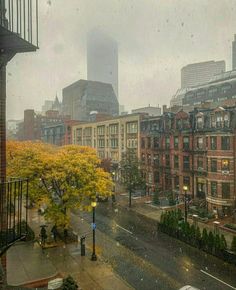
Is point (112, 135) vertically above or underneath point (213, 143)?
above

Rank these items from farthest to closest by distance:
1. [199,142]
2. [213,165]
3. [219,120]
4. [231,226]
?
[199,142]
[219,120]
[213,165]
[231,226]

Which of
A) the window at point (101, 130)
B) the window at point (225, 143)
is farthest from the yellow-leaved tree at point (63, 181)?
the window at point (101, 130)

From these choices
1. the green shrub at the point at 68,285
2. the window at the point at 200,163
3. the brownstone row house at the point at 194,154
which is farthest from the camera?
the window at the point at 200,163

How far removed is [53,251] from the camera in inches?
841

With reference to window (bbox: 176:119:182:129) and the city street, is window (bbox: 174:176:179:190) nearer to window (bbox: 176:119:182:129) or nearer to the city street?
window (bbox: 176:119:182:129)

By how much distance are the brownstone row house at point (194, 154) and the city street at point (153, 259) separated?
1034 centimetres

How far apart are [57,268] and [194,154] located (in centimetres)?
2514

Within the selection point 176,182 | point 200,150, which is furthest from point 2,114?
point 176,182

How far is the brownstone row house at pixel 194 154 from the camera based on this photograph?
31875 mm

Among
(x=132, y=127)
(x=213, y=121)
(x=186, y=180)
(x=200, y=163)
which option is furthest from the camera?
(x=132, y=127)

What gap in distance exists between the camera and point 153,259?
2041 cm

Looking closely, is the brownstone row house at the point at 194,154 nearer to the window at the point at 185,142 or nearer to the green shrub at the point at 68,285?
the window at the point at 185,142

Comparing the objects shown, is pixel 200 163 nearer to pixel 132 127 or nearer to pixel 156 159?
pixel 156 159

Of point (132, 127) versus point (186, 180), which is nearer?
point (186, 180)
